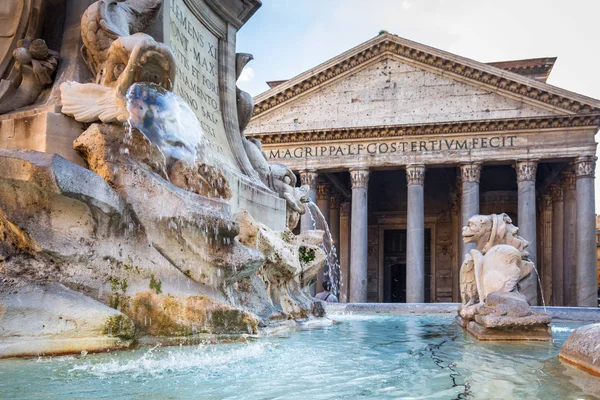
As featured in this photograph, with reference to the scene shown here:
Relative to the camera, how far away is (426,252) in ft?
101

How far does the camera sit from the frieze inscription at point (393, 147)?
22500mm

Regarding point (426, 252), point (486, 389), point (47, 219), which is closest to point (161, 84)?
point (47, 219)

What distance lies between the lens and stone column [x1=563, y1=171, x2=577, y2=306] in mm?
22359

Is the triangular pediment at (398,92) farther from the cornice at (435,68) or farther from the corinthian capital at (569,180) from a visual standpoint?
the corinthian capital at (569,180)

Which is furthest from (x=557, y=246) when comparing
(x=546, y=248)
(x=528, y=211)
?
(x=528, y=211)

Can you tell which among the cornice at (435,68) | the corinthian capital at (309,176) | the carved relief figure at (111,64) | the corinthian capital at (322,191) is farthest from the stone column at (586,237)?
the carved relief figure at (111,64)

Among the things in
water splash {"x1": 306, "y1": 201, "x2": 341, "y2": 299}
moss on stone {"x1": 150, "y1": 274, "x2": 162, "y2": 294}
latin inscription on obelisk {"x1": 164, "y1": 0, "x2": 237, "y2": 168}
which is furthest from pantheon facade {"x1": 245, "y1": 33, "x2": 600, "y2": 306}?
moss on stone {"x1": 150, "y1": 274, "x2": 162, "y2": 294}

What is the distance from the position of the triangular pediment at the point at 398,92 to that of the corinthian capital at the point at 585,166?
1857mm

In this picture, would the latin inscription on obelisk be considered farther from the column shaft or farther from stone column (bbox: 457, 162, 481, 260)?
the column shaft

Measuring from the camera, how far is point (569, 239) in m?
22.8

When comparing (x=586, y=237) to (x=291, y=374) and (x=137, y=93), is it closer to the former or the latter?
(x=137, y=93)

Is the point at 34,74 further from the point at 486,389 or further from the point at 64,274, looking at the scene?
the point at 486,389

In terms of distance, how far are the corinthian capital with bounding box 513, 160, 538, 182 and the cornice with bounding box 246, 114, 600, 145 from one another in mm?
1239

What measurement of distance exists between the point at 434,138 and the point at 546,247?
784cm
